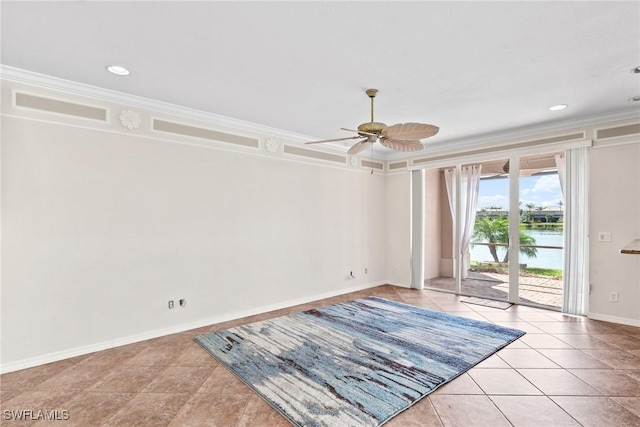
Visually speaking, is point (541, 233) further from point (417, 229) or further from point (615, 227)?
point (417, 229)

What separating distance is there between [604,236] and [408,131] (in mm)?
3375

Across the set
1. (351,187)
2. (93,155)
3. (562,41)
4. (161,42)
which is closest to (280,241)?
(351,187)

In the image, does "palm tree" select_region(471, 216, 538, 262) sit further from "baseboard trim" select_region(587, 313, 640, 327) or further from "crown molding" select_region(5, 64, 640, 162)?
"crown molding" select_region(5, 64, 640, 162)

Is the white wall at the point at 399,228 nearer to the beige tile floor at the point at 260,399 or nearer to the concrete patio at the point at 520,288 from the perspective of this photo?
the concrete patio at the point at 520,288

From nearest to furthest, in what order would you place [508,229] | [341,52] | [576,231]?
[341,52] → [576,231] → [508,229]

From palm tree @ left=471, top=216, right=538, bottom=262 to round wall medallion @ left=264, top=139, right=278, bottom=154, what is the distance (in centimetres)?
380

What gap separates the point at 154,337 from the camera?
3.68m

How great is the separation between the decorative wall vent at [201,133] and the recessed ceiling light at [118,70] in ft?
2.60

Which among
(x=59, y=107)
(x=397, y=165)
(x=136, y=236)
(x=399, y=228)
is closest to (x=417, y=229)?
(x=399, y=228)

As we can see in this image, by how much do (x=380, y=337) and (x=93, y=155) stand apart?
3.76 metres

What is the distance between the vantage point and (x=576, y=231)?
14.4 feet

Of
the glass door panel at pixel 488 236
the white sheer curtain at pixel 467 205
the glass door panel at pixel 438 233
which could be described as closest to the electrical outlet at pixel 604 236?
the glass door panel at pixel 488 236

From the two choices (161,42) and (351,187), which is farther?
(351,187)

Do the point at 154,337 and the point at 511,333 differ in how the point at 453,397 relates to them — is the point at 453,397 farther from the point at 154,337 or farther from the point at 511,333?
the point at 154,337
